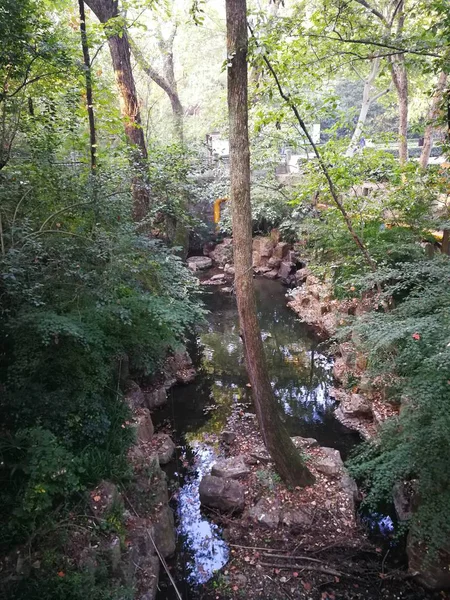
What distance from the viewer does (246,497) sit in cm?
497

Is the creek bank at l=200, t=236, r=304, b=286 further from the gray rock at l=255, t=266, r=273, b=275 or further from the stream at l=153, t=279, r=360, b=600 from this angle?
the stream at l=153, t=279, r=360, b=600

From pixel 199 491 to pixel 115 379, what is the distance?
6.48ft

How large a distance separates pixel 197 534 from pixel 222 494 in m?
0.55

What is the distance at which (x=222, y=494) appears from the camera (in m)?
4.93

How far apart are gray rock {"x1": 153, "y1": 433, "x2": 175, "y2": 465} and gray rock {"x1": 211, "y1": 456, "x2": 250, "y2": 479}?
0.86 metres

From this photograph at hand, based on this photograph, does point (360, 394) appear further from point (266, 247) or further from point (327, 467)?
point (266, 247)

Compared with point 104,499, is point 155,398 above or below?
below

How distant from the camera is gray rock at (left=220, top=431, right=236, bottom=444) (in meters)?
6.20

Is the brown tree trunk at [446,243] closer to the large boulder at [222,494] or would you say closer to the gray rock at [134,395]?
the large boulder at [222,494]

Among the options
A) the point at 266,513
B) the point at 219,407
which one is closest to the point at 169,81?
the point at 219,407

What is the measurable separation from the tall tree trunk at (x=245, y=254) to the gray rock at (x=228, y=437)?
129 cm

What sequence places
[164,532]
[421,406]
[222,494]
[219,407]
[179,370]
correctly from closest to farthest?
[421,406] → [164,532] → [222,494] → [219,407] → [179,370]

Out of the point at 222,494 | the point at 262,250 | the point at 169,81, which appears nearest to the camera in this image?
the point at 222,494

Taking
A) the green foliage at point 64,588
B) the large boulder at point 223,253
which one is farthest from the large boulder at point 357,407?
the large boulder at point 223,253
